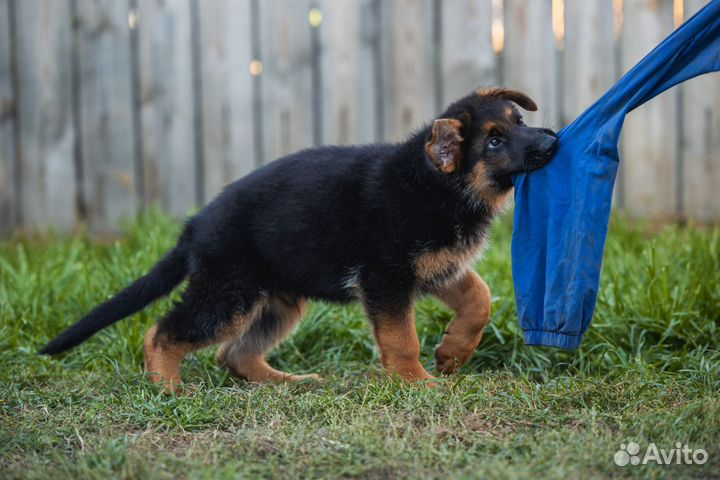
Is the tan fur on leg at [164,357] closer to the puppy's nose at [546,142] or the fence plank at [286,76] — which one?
the puppy's nose at [546,142]

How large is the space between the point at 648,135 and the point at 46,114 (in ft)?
15.9

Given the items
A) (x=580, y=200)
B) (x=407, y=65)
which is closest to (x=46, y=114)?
(x=407, y=65)

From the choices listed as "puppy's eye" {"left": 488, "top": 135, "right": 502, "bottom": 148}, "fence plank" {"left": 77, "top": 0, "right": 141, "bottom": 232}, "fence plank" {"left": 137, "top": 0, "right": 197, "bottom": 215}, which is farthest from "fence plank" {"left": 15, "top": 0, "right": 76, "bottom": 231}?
"puppy's eye" {"left": 488, "top": 135, "right": 502, "bottom": 148}

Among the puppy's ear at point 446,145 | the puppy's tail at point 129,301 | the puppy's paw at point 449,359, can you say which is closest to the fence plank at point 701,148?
the puppy's paw at point 449,359

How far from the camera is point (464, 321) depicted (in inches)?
173

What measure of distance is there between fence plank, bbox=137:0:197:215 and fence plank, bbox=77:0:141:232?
0.42 feet

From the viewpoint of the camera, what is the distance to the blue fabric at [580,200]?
367 cm

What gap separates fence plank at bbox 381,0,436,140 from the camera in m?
7.22

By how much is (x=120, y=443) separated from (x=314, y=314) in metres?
1.91

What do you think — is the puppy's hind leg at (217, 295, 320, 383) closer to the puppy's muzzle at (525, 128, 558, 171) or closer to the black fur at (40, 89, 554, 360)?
the black fur at (40, 89, 554, 360)

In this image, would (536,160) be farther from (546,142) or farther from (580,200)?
(580,200)

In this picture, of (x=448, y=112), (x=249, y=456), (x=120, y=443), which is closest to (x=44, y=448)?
(x=120, y=443)

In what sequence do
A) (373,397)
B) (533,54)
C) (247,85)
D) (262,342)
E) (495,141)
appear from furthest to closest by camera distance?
(247,85)
(533,54)
(262,342)
(495,141)
(373,397)

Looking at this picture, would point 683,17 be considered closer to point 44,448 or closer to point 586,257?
point 586,257
